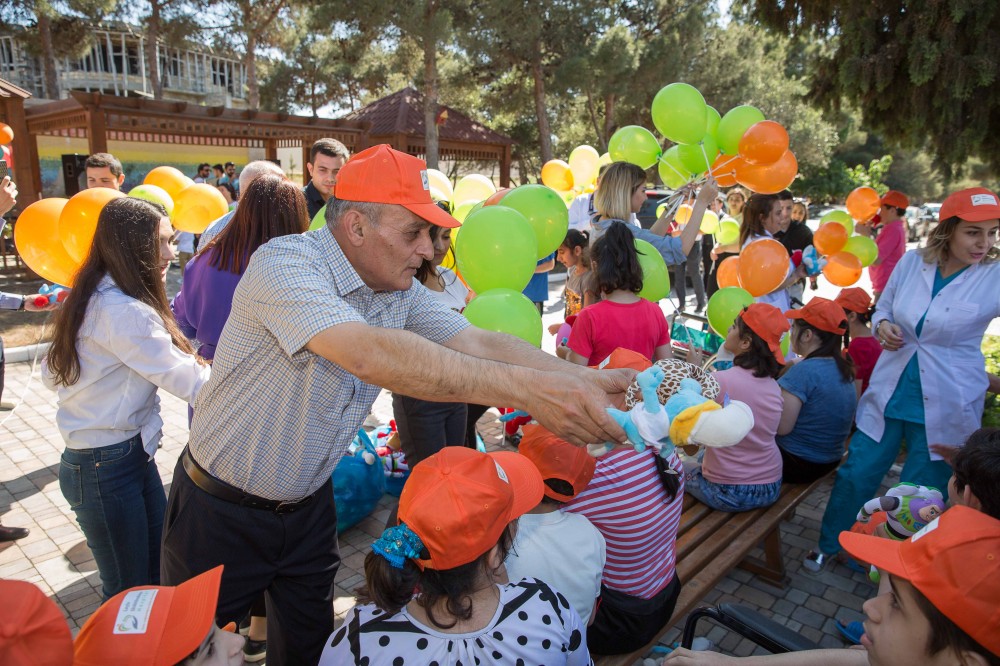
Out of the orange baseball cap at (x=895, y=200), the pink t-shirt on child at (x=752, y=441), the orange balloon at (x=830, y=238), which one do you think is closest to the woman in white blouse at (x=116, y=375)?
the pink t-shirt on child at (x=752, y=441)

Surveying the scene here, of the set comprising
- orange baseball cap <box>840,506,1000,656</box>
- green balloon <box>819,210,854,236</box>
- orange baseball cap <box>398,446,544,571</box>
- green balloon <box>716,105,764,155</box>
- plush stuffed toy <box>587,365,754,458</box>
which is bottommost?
orange baseball cap <box>398,446,544,571</box>

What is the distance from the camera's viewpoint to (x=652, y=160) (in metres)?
5.14

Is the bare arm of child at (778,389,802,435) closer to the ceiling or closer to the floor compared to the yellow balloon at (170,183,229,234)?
closer to the floor

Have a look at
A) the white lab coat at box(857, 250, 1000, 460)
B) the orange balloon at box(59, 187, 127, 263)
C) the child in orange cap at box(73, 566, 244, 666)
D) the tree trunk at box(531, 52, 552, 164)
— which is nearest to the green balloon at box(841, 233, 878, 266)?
the white lab coat at box(857, 250, 1000, 460)

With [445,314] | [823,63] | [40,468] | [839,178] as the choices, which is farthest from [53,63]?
[839,178]

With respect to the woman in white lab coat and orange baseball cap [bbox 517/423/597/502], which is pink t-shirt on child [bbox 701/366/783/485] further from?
orange baseball cap [bbox 517/423/597/502]

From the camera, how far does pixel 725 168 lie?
4.86 m

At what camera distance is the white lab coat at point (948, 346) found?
10.4 ft

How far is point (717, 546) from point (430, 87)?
45.6 ft

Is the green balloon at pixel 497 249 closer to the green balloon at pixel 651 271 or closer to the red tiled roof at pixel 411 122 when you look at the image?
the green balloon at pixel 651 271

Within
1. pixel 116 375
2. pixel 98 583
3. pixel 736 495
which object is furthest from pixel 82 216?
pixel 736 495

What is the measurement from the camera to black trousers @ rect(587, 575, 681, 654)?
2342 mm

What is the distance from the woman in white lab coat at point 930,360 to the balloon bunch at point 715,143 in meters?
1.38

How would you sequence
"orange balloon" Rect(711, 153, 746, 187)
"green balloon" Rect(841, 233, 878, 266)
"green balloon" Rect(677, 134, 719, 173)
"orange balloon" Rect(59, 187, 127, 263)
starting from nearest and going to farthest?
"orange balloon" Rect(59, 187, 127, 263) < "orange balloon" Rect(711, 153, 746, 187) < "green balloon" Rect(677, 134, 719, 173) < "green balloon" Rect(841, 233, 878, 266)
